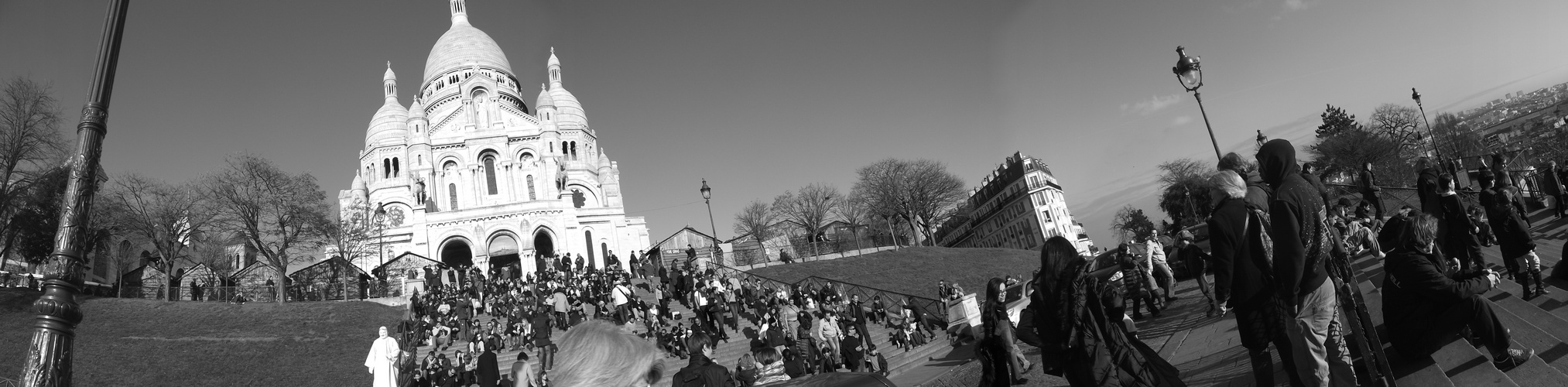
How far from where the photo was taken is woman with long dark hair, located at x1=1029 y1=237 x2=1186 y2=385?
4.33 meters

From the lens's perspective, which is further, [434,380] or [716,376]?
Result: [434,380]

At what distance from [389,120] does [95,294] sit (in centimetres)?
3072

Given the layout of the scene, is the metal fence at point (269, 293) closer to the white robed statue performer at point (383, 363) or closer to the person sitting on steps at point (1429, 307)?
the white robed statue performer at point (383, 363)

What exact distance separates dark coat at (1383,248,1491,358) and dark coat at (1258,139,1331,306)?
133cm

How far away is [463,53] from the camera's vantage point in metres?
61.3

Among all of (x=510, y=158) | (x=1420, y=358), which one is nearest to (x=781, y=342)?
(x=1420, y=358)

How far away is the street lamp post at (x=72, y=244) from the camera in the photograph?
4.70 m

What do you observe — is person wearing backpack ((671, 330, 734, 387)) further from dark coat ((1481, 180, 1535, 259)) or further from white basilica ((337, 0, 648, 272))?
white basilica ((337, 0, 648, 272))

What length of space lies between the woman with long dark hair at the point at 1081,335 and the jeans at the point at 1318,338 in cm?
65

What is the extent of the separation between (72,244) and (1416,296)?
30.9ft

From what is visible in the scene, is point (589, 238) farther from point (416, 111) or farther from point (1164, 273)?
point (1164, 273)

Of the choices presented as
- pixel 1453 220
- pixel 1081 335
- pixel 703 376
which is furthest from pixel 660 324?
pixel 1453 220

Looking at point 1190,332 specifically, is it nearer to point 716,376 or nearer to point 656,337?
point 716,376

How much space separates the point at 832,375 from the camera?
7.58 feet
